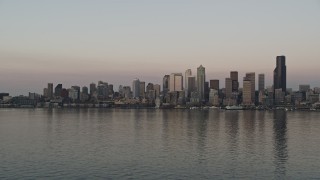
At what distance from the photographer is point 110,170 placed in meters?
49.8

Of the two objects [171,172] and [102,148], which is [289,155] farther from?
[102,148]

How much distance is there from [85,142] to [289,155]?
37749 mm

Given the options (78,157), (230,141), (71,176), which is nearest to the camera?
(71,176)

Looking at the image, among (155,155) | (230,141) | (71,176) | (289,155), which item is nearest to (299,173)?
(289,155)

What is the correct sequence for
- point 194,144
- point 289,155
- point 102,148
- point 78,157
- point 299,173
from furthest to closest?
point 194,144, point 102,148, point 289,155, point 78,157, point 299,173

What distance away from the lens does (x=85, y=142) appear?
79125 millimetres

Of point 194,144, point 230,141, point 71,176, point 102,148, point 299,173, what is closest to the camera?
point 71,176

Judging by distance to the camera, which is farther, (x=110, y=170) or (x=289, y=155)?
(x=289, y=155)

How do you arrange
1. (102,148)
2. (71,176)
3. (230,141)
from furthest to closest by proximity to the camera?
(230,141) → (102,148) → (71,176)

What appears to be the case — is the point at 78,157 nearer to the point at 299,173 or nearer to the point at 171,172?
the point at 171,172

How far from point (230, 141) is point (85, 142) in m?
28.7

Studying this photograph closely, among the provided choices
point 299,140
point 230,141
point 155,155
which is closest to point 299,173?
point 155,155

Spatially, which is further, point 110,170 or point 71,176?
point 110,170

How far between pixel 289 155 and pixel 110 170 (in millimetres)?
29700
